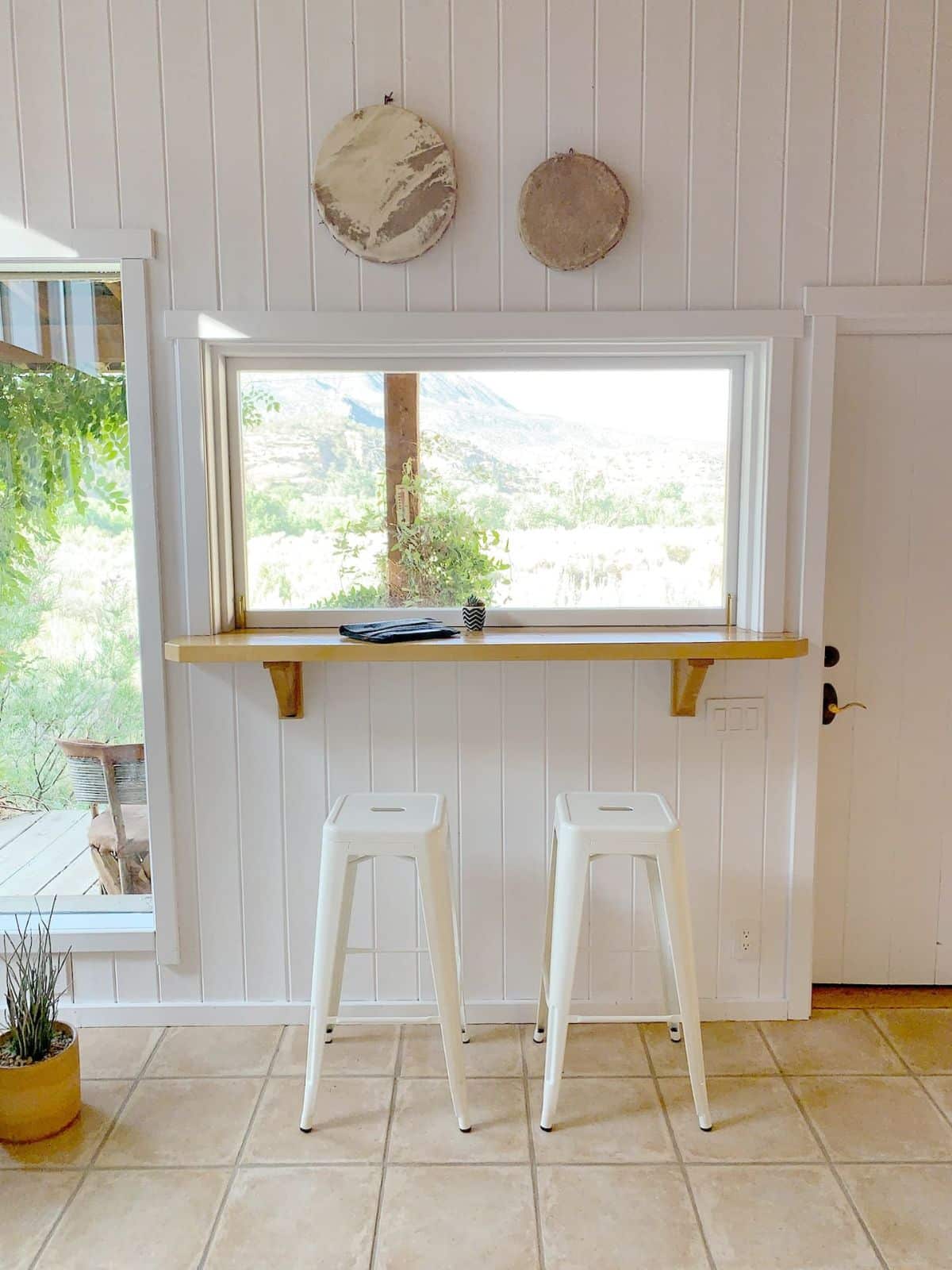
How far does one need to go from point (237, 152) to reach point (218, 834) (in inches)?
66.0

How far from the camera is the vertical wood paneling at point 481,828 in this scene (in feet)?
7.47

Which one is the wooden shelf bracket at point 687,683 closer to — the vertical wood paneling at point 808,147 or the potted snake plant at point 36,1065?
the vertical wood paneling at point 808,147

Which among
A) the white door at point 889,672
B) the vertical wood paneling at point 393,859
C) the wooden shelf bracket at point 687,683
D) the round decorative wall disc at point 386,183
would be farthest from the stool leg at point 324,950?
the round decorative wall disc at point 386,183

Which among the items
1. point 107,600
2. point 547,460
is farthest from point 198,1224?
point 547,460

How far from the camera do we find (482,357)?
2.28 meters

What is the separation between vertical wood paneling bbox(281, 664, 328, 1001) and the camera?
2.28 meters

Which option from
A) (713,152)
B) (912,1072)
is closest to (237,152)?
(713,152)

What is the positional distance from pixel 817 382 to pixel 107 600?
1879 mm

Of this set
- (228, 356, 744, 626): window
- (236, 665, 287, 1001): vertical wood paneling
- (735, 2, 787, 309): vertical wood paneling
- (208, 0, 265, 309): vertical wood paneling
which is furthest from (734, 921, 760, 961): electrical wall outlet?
(208, 0, 265, 309): vertical wood paneling

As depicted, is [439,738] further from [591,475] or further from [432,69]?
[432,69]

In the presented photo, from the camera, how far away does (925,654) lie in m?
2.41

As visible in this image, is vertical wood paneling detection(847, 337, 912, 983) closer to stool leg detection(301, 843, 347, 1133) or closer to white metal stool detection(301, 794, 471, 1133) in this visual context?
white metal stool detection(301, 794, 471, 1133)

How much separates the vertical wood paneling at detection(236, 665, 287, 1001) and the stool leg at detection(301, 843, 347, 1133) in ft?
1.44

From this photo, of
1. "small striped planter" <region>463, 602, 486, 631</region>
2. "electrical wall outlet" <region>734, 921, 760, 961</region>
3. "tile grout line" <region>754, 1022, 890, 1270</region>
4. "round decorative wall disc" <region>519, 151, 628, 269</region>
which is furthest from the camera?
"electrical wall outlet" <region>734, 921, 760, 961</region>
